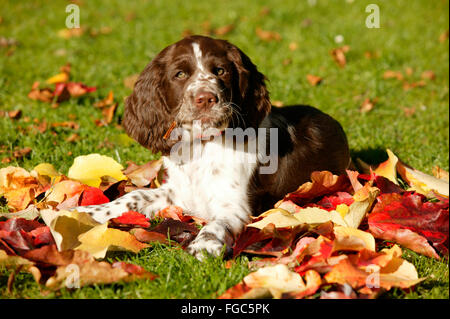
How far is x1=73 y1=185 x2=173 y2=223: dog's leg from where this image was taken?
3342 millimetres

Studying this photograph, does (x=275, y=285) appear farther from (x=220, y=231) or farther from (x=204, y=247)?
(x=220, y=231)

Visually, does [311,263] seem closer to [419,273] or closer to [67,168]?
[419,273]

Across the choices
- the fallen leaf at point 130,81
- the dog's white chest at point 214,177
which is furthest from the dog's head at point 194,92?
the fallen leaf at point 130,81

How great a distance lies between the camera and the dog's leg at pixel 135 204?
3342mm

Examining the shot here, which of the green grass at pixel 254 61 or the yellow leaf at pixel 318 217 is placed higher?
the green grass at pixel 254 61

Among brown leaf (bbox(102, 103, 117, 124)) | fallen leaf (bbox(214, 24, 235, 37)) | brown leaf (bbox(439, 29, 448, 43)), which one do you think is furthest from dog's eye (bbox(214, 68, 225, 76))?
brown leaf (bbox(439, 29, 448, 43))

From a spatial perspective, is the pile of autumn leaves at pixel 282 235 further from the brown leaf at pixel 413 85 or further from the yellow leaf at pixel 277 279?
the brown leaf at pixel 413 85

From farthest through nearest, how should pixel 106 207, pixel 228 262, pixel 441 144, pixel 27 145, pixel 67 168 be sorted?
pixel 441 144
pixel 27 145
pixel 67 168
pixel 106 207
pixel 228 262

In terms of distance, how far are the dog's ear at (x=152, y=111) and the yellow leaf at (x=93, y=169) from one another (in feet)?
1.08

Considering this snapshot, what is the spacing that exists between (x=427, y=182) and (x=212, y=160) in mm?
1420

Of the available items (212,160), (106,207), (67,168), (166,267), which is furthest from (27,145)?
(166,267)

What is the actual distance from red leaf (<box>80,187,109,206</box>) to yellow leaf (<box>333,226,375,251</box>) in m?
1.59

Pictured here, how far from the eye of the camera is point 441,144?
15.6 feet

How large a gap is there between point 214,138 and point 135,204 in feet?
2.18
